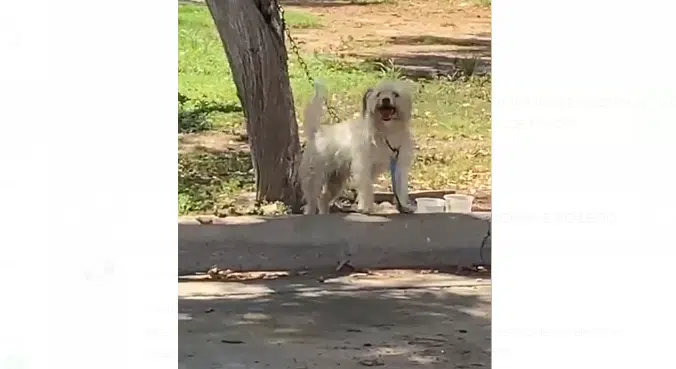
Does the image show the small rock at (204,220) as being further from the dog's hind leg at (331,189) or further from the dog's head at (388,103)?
the dog's head at (388,103)

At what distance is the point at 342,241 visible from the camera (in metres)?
3.37

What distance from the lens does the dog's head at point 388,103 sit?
11.0 feet

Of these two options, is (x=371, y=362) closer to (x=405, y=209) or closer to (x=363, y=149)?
(x=405, y=209)

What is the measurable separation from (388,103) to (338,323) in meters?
0.74

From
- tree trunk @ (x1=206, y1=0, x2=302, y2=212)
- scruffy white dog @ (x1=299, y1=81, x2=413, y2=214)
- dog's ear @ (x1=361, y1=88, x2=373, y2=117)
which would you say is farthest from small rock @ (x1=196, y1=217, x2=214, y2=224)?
dog's ear @ (x1=361, y1=88, x2=373, y2=117)

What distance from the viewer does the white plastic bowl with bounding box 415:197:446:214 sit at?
3.41 meters

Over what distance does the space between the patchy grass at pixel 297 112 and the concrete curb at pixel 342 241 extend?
104 mm

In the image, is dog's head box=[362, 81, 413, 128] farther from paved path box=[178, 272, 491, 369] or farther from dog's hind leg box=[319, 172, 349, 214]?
paved path box=[178, 272, 491, 369]

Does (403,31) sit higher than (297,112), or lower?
higher

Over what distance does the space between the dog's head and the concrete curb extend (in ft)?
1.06

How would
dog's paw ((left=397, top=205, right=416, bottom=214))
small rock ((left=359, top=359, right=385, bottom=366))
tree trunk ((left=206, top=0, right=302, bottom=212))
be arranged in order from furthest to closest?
1. dog's paw ((left=397, top=205, right=416, bottom=214))
2. tree trunk ((left=206, top=0, right=302, bottom=212))
3. small rock ((left=359, top=359, right=385, bottom=366))

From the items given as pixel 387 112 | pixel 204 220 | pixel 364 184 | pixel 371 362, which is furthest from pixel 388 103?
pixel 371 362

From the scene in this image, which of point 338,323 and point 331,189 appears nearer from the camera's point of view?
point 338,323

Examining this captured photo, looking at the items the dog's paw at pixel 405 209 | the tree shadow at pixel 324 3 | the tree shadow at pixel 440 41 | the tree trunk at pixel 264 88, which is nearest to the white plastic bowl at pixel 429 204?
the dog's paw at pixel 405 209
